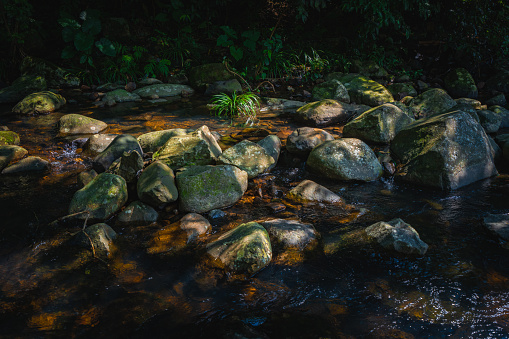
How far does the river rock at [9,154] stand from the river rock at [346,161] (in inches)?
Answer: 156

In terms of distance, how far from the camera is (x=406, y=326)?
7.40ft

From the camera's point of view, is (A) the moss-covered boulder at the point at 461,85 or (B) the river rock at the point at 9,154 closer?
(B) the river rock at the point at 9,154

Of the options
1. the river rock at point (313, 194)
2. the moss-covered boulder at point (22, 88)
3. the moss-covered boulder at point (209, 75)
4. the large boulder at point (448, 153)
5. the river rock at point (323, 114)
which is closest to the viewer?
the river rock at point (313, 194)

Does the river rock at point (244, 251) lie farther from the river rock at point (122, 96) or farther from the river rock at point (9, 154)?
the river rock at point (122, 96)

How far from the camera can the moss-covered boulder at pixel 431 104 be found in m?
6.64

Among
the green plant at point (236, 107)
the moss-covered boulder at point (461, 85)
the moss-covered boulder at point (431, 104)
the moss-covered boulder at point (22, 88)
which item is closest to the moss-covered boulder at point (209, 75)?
the green plant at point (236, 107)

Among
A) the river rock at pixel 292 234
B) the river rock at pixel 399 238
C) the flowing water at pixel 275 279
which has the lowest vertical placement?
the flowing water at pixel 275 279

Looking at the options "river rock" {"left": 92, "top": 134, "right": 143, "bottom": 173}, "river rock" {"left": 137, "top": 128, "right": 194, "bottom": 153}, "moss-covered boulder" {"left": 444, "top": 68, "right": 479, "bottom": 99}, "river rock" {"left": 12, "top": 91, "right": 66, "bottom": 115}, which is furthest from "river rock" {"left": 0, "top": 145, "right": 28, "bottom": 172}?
"moss-covered boulder" {"left": 444, "top": 68, "right": 479, "bottom": 99}

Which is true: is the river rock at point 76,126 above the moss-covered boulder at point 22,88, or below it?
below

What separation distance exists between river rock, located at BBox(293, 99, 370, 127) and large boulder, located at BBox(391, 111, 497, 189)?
2.03 m

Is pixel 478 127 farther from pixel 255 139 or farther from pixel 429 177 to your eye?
pixel 255 139

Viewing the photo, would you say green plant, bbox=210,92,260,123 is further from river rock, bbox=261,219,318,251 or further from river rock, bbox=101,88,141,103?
river rock, bbox=261,219,318,251

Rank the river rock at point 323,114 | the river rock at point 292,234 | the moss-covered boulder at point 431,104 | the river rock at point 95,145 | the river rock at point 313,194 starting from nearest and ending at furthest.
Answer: the river rock at point 292,234
the river rock at point 313,194
the river rock at point 95,145
the river rock at point 323,114
the moss-covered boulder at point 431,104

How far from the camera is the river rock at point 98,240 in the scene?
9.73ft
